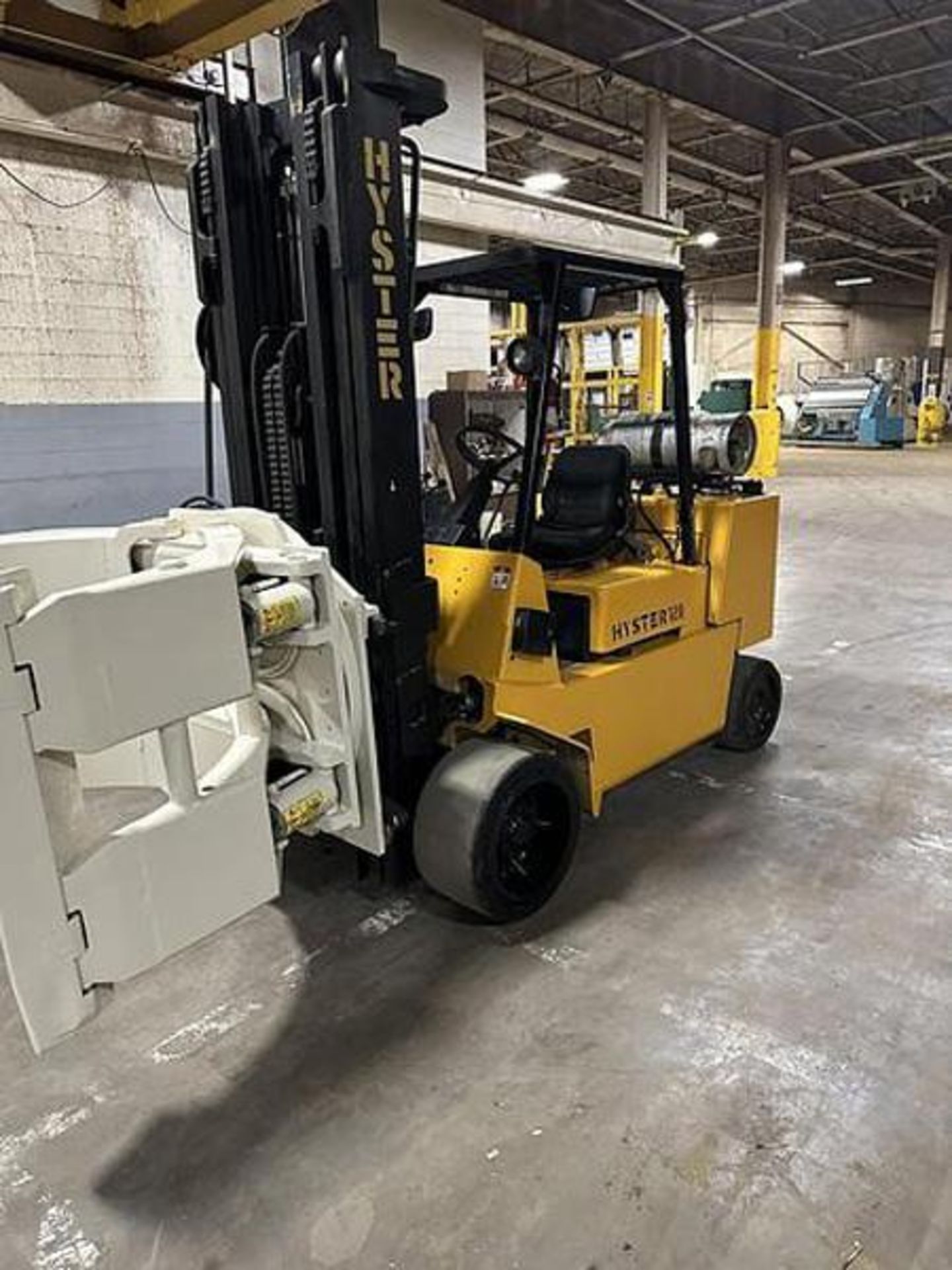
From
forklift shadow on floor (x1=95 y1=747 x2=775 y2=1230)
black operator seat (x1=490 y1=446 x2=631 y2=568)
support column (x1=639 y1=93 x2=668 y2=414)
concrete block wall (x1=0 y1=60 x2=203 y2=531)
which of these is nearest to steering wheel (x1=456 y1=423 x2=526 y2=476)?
black operator seat (x1=490 y1=446 x2=631 y2=568)

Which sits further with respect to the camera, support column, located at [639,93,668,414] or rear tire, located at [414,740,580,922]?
support column, located at [639,93,668,414]

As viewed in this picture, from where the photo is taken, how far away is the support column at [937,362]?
24.7 metres

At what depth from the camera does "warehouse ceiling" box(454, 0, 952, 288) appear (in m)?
10.4

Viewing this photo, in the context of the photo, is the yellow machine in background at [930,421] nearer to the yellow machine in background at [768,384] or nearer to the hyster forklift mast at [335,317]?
the yellow machine in background at [768,384]

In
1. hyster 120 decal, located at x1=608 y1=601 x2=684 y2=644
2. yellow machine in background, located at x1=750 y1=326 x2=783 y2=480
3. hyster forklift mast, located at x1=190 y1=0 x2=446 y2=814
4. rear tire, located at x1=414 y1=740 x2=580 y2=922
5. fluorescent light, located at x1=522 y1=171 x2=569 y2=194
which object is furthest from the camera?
yellow machine in background, located at x1=750 y1=326 x2=783 y2=480

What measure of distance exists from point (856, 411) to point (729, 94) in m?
11.9

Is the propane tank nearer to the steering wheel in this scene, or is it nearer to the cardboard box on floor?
the steering wheel

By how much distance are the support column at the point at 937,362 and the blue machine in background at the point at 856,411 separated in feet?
4.17

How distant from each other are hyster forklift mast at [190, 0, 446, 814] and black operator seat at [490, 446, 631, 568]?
797mm

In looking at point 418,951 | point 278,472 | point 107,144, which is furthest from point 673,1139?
point 107,144

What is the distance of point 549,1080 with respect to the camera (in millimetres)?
2207

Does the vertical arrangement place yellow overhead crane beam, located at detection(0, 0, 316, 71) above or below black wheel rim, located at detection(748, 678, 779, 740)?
above

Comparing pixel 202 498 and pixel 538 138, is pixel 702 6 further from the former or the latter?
pixel 202 498

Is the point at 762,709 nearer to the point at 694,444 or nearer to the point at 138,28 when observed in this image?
the point at 694,444
